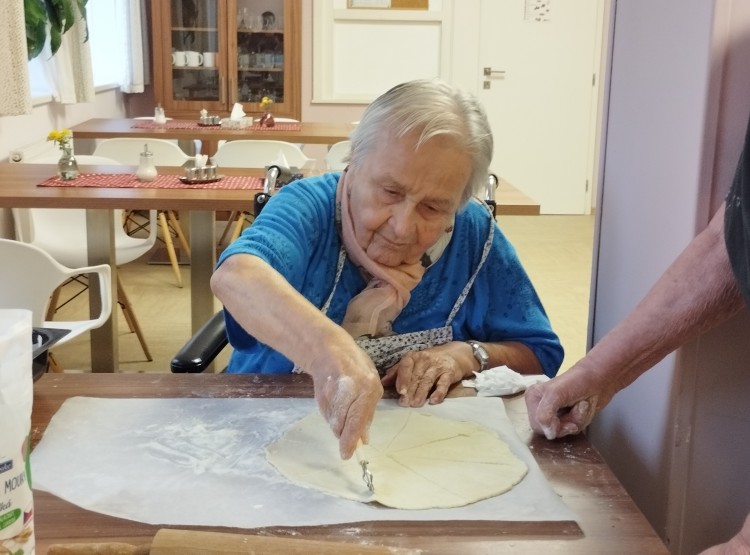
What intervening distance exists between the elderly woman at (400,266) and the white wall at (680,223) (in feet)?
0.83

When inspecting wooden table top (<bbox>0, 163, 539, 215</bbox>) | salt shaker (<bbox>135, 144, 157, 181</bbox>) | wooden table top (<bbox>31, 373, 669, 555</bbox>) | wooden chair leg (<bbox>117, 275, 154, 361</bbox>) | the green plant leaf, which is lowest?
wooden chair leg (<bbox>117, 275, 154, 361</bbox>)

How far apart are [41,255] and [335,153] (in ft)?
7.46

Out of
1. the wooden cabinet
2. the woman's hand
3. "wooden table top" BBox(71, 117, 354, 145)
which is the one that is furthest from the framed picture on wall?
the woman's hand

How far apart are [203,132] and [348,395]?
3.93 metres

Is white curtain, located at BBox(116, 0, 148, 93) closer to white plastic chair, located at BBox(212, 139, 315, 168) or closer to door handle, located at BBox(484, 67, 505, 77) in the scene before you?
white plastic chair, located at BBox(212, 139, 315, 168)

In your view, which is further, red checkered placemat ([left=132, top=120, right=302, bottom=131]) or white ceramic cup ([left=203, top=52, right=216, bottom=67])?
white ceramic cup ([left=203, top=52, right=216, bottom=67])

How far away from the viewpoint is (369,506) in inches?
36.1

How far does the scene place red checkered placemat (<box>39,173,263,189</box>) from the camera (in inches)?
118

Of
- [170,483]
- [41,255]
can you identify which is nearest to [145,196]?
[41,255]

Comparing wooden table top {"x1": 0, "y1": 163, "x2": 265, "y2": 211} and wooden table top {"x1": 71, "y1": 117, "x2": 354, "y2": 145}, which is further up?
wooden table top {"x1": 71, "y1": 117, "x2": 354, "y2": 145}

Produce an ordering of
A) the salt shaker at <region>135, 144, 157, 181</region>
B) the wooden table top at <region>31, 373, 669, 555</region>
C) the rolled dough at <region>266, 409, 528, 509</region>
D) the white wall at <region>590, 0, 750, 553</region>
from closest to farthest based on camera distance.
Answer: the wooden table top at <region>31, 373, 669, 555</region> → the rolled dough at <region>266, 409, 528, 509</region> → the white wall at <region>590, 0, 750, 553</region> → the salt shaker at <region>135, 144, 157, 181</region>

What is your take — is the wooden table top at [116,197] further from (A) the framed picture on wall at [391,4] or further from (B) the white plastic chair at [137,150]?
(A) the framed picture on wall at [391,4]

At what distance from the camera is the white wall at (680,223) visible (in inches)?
42.3

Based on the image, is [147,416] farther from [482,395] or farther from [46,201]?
[46,201]
